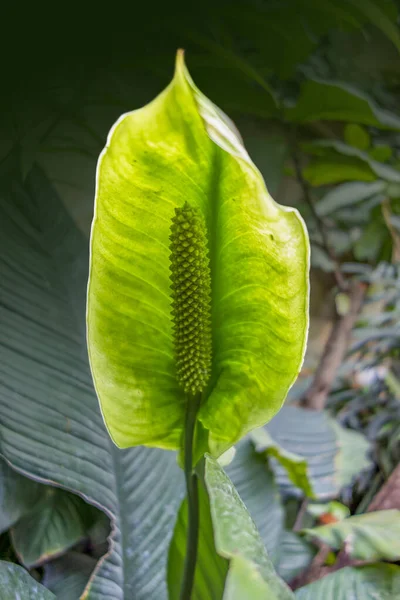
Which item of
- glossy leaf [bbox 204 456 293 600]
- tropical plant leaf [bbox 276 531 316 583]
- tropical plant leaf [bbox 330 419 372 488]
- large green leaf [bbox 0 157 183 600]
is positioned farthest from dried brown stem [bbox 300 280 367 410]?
glossy leaf [bbox 204 456 293 600]

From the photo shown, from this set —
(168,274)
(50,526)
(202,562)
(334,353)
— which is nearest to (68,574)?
(50,526)

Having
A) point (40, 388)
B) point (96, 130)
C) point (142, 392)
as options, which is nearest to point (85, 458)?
point (40, 388)

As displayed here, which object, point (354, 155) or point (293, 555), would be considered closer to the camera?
point (293, 555)

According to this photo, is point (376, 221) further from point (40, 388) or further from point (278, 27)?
point (40, 388)

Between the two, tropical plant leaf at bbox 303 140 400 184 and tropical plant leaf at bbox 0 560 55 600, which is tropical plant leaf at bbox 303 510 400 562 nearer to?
tropical plant leaf at bbox 0 560 55 600

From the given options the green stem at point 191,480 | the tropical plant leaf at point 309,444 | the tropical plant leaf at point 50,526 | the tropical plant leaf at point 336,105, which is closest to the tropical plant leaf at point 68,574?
the tropical plant leaf at point 50,526

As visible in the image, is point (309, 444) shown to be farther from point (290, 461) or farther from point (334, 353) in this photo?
point (334, 353)
